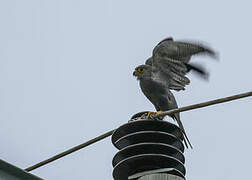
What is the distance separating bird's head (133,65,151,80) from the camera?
8711mm

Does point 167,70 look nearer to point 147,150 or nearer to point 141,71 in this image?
point 141,71

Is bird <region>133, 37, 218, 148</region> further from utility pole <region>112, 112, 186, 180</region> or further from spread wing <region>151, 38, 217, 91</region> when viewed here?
utility pole <region>112, 112, 186, 180</region>

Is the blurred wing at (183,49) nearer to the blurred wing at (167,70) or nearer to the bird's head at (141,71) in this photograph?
the blurred wing at (167,70)

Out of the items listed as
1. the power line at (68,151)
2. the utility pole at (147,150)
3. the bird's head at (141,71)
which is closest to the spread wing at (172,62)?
the bird's head at (141,71)

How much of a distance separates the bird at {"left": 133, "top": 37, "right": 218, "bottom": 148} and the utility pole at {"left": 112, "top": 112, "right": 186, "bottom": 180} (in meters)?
3.15

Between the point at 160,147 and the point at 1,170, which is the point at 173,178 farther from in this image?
the point at 1,170

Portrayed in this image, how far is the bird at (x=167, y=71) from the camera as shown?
7.22 meters

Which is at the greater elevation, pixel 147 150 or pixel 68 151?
pixel 147 150

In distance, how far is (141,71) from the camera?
345 inches

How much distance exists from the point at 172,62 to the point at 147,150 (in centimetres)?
455

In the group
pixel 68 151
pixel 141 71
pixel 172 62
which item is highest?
pixel 68 151

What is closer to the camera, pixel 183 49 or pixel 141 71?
pixel 183 49

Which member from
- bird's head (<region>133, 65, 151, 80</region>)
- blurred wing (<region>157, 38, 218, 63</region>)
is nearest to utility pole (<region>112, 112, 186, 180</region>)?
blurred wing (<region>157, 38, 218, 63</region>)

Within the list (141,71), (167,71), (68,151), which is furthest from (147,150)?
(141,71)
